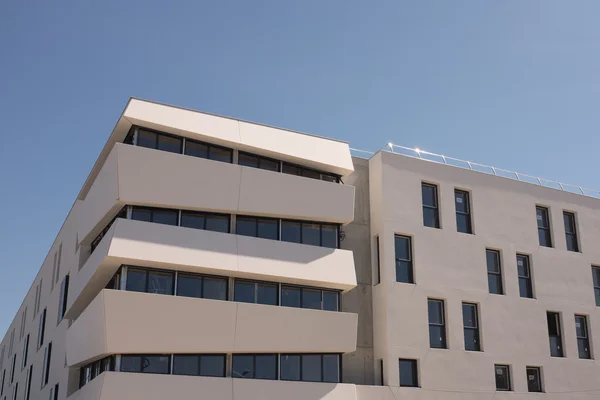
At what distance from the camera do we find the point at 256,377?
29016 mm

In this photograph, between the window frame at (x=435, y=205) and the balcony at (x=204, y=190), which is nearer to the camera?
the balcony at (x=204, y=190)

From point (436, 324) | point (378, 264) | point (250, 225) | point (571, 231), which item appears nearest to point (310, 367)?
point (378, 264)

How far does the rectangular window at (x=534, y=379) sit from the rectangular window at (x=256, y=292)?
1320 cm

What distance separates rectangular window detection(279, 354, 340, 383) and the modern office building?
0.20 feet

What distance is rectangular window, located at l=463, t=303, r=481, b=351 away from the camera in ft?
111

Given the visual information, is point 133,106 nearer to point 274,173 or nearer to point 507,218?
point 274,173

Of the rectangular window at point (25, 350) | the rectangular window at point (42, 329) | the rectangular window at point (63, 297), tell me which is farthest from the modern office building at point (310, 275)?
the rectangular window at point (25, 350)

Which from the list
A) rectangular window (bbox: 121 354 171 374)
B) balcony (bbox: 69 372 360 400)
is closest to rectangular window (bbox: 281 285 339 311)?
balcony (bbox: 69 372 360 400)

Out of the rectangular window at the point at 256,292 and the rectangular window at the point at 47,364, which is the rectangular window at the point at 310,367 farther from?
the rectangular window at the point at 47,364

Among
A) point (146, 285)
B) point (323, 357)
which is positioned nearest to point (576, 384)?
point (323, 357)

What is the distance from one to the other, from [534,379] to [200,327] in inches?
659

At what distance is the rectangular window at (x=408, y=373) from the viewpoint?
104ft

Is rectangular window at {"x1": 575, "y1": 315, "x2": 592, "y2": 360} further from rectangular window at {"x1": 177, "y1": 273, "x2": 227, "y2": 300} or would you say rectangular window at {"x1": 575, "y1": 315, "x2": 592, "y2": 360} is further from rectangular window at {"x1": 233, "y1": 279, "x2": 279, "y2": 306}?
rectangular window at {"x1": 177, "y1": 273, "x2": 227, "y2": 300}

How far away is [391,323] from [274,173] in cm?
813
